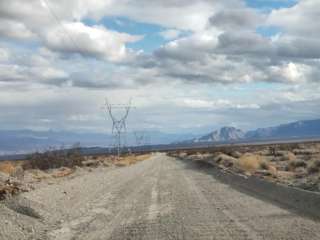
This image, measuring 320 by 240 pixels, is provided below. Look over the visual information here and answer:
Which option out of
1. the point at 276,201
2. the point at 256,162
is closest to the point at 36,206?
the point at 276,201

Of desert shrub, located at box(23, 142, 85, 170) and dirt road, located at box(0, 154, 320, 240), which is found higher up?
desert shrub, located at box(23, 142, 85, 170)

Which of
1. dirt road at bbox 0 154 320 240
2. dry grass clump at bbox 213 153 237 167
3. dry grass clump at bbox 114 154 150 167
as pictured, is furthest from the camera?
dry grass clump at bbox 114 154 150 167

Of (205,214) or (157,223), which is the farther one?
(205,214)

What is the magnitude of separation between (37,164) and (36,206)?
52.6 meters

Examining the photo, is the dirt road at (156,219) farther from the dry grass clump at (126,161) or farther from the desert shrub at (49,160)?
the dry grass clump at (126,161)

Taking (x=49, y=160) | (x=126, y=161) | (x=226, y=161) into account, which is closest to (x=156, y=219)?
(x=226, y=161)

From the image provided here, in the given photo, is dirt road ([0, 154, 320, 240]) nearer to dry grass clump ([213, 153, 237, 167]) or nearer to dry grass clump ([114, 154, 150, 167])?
dry grass clump ([213, 153, 237, 167])

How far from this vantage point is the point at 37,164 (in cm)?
7269

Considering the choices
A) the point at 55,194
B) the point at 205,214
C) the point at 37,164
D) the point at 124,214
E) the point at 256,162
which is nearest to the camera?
the point at 205,214

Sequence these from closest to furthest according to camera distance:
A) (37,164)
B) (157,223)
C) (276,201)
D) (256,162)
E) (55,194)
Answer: (157,223) → (276,201) → (55,194) → (256,162) → (37,164)

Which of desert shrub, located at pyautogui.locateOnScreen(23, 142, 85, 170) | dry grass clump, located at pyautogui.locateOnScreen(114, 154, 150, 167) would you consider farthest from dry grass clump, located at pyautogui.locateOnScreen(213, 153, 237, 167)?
desert shrub, located at pyautogui.locateOnScreen(23, 142, 85, 170)

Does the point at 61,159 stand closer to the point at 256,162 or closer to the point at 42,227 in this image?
the point at 256,162

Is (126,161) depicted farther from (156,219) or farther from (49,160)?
(156,219)

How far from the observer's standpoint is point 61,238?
15516 mm
